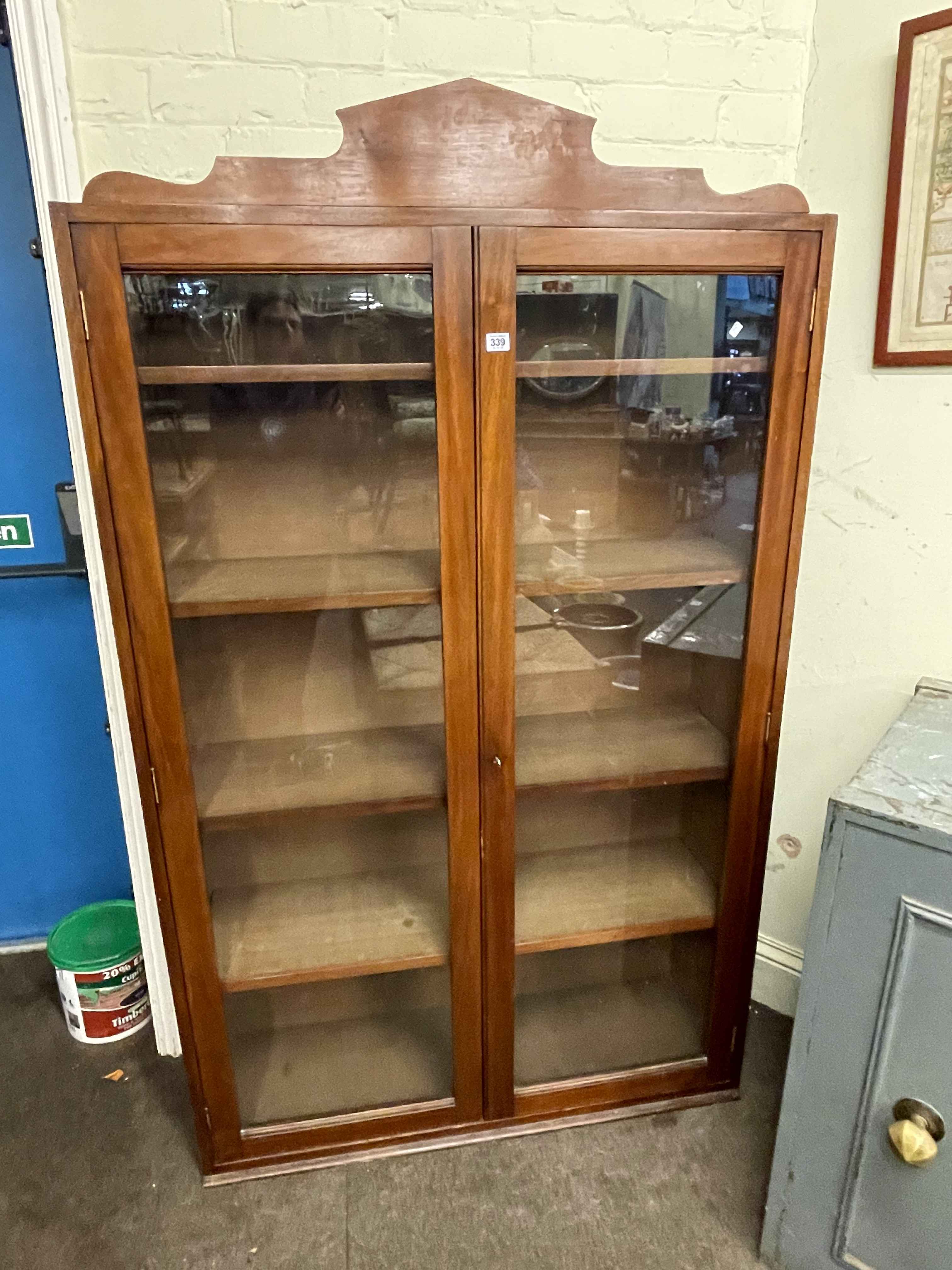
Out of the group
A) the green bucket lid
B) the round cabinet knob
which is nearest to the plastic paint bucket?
the green bucket lid

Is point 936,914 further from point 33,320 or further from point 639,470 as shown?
point 33,320

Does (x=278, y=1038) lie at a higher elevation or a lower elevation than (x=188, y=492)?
lower

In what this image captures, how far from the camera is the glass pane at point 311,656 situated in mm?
1197

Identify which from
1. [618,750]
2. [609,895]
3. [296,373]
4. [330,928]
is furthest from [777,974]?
[296,373]

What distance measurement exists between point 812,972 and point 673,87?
4.92 feet

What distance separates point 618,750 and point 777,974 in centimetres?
79

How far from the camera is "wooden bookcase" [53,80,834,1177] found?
1139 millimetres

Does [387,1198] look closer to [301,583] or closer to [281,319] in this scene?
[301,583]

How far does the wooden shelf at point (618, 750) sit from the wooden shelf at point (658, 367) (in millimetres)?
604

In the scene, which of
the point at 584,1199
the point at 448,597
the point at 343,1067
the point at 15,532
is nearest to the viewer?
the point at 448,597

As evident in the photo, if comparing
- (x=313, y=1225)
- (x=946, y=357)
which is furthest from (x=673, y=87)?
(x=313, y=1225)

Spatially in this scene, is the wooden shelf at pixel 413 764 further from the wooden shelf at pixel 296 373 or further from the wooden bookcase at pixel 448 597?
the wooden shelf at pixel 296 373

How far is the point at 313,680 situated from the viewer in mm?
1500

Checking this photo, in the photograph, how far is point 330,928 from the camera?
60.3 inches
